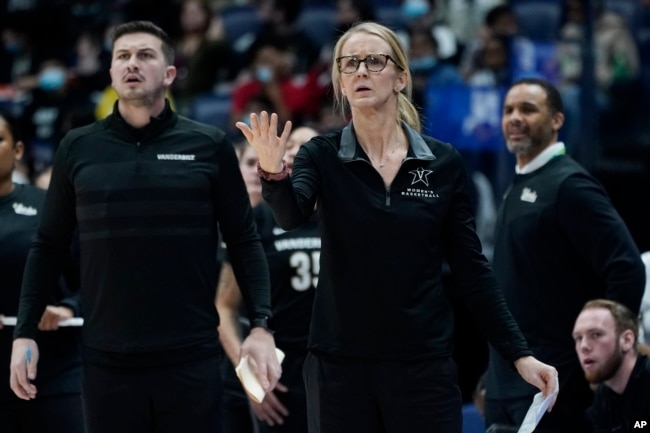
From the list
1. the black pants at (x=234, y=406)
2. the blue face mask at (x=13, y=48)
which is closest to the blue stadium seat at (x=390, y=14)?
the blue face mask at (x=13, y=48)

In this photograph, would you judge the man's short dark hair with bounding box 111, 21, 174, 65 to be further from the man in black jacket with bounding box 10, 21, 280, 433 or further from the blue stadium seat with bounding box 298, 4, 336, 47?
the blue stadium seat with bounding box 298, 4, 336, 47

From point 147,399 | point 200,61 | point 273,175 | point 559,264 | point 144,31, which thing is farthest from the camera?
point 200,61

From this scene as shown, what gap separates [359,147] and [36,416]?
7.03 feet

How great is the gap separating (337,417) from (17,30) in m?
11.4

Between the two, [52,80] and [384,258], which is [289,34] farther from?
[384,258]

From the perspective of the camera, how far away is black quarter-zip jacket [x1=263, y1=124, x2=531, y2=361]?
13.8 feet

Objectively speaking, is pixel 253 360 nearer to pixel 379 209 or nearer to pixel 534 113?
pixel 379 209

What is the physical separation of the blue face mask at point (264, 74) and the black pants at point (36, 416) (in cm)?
647

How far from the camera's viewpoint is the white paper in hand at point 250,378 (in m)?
4.38

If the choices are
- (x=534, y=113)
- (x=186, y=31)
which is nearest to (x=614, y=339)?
(x=534, y=113)

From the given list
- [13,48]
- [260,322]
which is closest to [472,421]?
[260,322]

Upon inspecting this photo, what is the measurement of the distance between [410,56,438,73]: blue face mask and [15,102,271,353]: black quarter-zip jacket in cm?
621

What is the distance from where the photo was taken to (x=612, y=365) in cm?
580

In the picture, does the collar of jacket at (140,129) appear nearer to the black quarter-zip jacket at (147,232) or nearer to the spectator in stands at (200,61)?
the black quarter-zip jacket at (147,232)
